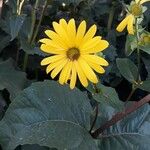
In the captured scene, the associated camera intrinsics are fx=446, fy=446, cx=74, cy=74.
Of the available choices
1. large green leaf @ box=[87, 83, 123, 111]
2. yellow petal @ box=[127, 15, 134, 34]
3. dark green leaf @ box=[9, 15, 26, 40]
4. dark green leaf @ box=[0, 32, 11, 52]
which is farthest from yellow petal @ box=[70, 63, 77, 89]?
dark green leaf @ box=[0, 32, 11, 52]

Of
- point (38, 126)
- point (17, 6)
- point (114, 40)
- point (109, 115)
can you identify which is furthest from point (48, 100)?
point (114, 40)

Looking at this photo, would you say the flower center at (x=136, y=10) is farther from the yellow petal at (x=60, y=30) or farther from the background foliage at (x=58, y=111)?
the yellow petal at (x=60, y=30)

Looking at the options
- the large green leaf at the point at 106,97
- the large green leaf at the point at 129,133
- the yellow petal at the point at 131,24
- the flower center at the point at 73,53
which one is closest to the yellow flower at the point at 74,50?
the flower center at the point at 73,53

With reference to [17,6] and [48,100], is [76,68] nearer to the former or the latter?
[48,100]

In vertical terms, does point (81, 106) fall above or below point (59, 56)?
below

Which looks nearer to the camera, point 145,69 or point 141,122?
point 141,122

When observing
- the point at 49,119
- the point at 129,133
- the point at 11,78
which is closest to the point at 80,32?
the point at 49,119
